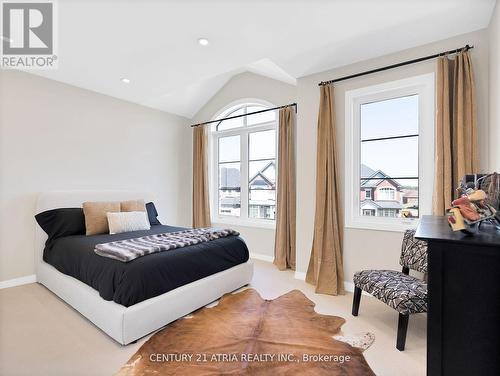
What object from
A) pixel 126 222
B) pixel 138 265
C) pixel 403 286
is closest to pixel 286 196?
pixel 403 286

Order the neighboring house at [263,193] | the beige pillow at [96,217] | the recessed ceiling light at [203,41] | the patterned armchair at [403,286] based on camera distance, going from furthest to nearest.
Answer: the neighboring house at [263,193] < the beige pillow at [96,217] < the recessed ceiling light at [203,41] < the patterned armchair at [403,286]

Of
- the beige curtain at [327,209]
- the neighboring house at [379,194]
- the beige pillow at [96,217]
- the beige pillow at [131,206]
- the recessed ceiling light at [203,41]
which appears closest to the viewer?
the recessed ceiling light at [203,41]

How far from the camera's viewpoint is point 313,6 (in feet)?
6.74

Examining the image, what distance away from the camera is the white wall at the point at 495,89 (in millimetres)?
1915

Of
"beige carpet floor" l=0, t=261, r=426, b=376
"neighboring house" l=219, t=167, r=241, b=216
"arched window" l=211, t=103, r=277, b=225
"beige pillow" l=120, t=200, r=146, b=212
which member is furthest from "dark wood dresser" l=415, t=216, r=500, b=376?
"neighboring house" l=219, t=167, r=241, b=216

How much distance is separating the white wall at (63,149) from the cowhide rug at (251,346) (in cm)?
241

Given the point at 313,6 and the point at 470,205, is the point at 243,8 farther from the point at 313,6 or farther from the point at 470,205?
the point at 470,205

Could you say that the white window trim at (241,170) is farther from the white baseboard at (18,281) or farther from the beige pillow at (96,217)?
the white baseboard at (18,281)

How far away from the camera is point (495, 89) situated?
201 cm

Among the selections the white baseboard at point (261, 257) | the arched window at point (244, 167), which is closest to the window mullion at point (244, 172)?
the arched window at point (244, 167)

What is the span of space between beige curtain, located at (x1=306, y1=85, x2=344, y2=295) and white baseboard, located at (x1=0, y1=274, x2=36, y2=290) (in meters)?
3.47

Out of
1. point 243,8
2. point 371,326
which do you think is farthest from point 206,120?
point 371,326

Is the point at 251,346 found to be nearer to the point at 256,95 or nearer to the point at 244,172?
the point at 244,172
